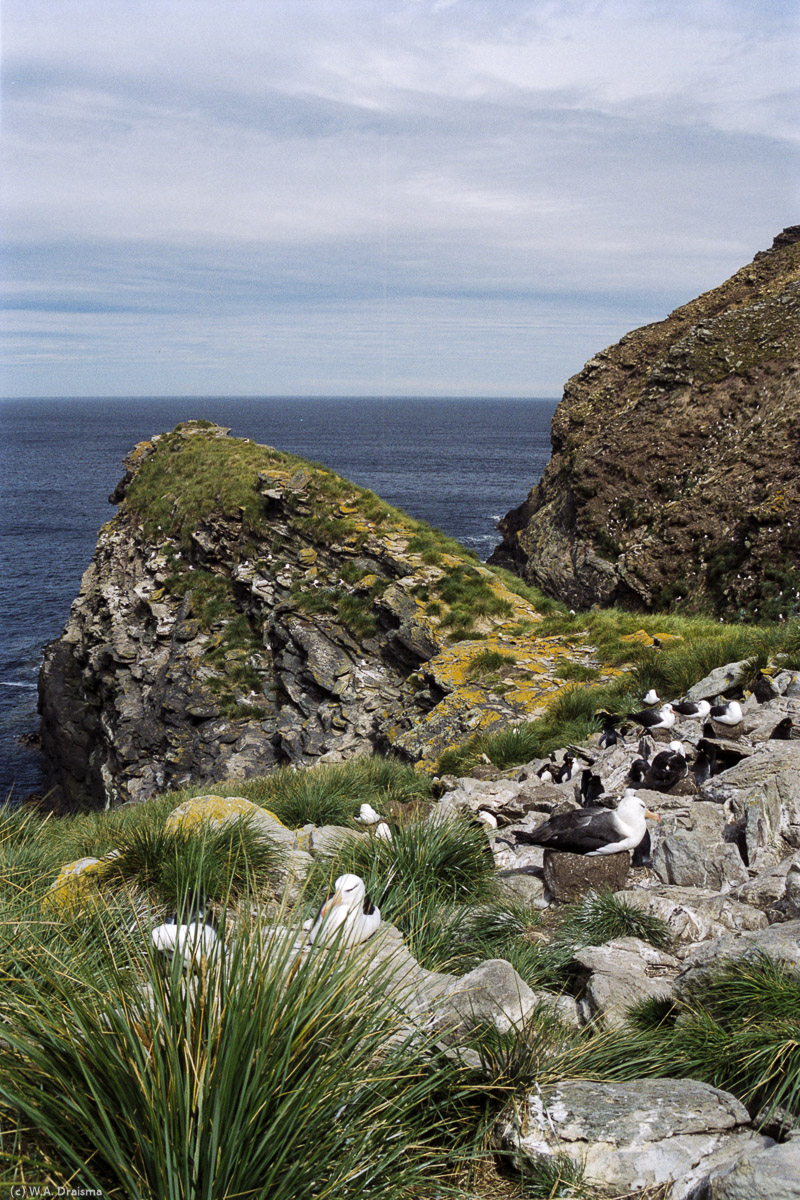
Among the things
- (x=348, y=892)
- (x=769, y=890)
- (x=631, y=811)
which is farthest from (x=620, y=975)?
(x=631, y=811)

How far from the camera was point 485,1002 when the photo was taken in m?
3.54

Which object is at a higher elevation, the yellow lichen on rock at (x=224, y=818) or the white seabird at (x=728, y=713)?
the white seabird at (x=728, y=713)

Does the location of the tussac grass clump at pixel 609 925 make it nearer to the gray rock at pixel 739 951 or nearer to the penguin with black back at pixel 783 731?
the gray rock at pixel 739 951

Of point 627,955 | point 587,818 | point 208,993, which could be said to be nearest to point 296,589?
point 587,818

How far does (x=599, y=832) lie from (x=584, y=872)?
332mm

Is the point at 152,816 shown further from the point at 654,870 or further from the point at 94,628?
the point at 94,628

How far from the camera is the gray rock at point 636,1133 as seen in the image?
9.27ft

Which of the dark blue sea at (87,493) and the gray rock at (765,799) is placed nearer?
the gray rock at (765,799)

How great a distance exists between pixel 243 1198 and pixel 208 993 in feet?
2.07

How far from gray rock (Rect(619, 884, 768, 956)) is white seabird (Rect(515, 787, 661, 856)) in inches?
20.0

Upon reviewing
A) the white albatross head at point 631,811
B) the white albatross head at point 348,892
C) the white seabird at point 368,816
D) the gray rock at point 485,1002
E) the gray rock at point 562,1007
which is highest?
the white albatross head at point 348,892

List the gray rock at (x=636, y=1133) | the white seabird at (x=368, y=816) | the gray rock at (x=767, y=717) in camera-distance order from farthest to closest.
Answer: the gray rock at (x=767, y=717) → the white seabird at (x=368, y=816) → the gray rock at (x=636, y=1133)

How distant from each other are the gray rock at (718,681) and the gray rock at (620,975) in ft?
19.6

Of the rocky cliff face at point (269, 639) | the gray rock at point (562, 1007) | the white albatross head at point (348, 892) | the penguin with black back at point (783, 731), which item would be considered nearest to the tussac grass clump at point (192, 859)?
the white albatross head at point (348, 892)
